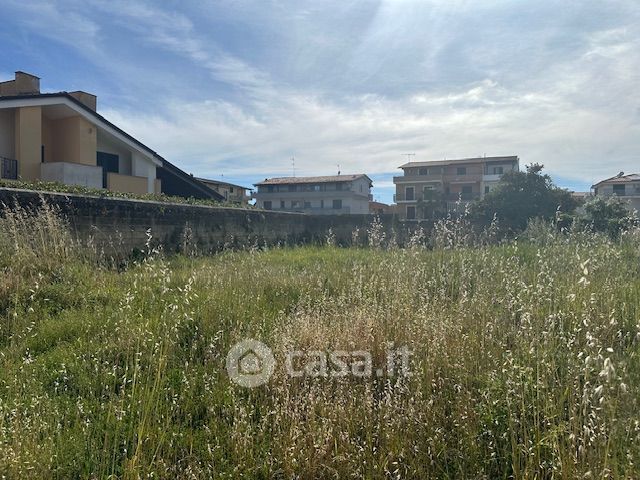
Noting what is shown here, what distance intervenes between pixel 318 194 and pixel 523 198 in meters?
28.1

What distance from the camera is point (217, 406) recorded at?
8.24 ft

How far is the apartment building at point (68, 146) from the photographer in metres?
13.5

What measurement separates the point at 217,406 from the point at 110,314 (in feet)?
6.35

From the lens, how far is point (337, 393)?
7.95 ft

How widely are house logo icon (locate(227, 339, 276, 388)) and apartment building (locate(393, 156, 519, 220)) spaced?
126ft

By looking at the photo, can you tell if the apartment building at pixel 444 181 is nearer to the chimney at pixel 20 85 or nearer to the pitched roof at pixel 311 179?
the pitched roof at pixel 311 179

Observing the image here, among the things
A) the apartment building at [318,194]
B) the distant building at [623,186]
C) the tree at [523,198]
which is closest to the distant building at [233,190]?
the apartment building at [318,194]

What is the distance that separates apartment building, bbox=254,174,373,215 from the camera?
44.8 meters

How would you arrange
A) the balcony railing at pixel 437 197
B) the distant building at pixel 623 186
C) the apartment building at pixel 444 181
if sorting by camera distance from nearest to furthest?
the distant building at pixel 623 186
the balcony railing at pixel 437 197
the apartment building at pixel 444 181

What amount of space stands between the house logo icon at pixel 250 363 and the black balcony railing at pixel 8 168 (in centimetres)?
1353

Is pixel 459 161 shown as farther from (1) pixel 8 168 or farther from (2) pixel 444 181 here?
(1) pixel 8 168

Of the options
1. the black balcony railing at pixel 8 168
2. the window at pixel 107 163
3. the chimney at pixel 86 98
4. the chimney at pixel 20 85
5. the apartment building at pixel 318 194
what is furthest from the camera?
the apartment building at pixel 318 194

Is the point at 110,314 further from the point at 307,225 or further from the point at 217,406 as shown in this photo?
Answer: the point at 307,225

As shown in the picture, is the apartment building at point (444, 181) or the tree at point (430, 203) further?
the apartment building at point (444, 181)
